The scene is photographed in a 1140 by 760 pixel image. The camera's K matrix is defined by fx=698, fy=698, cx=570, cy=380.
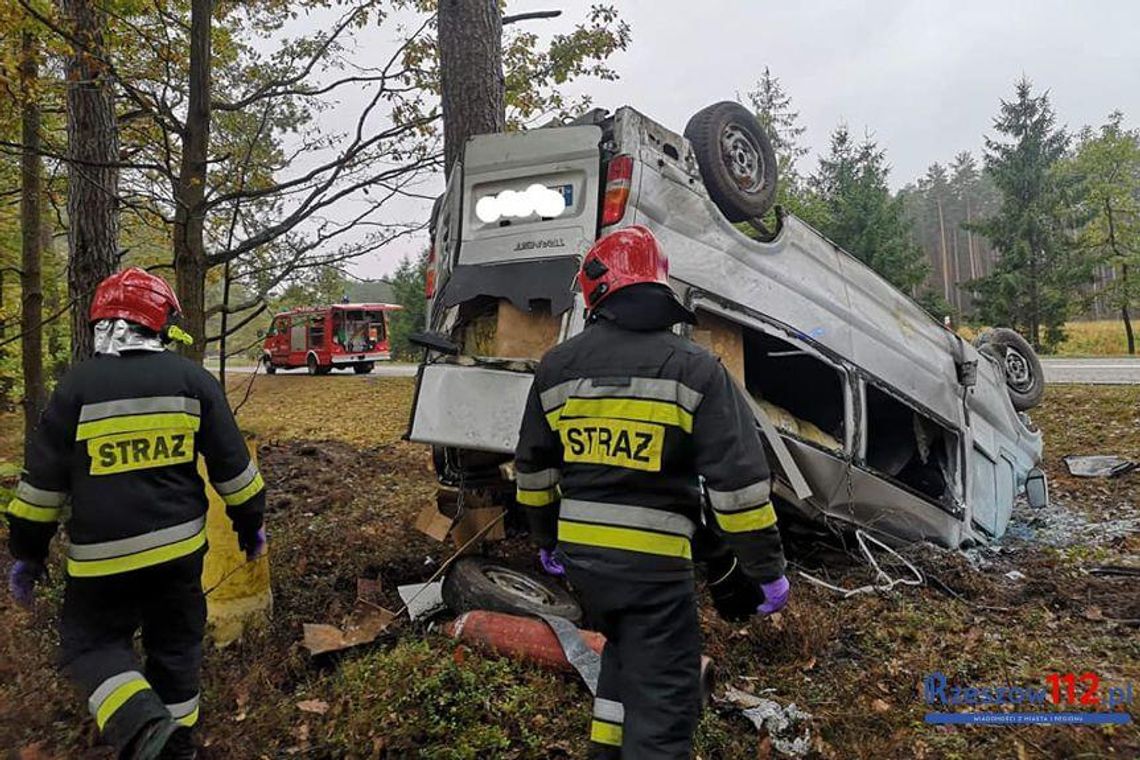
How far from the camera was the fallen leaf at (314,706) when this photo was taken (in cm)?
263

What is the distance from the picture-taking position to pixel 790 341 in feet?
11.6

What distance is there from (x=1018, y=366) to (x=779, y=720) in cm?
421

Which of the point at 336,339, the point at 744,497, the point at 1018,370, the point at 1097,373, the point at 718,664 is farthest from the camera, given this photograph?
the point at 336,339

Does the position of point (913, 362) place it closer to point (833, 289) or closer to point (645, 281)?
point (833, 289)

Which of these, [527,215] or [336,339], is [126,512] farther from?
[336,339]

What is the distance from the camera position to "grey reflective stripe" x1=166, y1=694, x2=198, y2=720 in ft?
8.07

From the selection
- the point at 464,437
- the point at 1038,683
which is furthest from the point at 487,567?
the point at 1038,683

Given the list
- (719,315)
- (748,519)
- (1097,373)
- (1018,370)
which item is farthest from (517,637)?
(1097,373)

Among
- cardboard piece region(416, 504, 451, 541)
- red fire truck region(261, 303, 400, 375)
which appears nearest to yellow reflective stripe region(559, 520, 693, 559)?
cardboard piece region(416, 504, 451, 541)

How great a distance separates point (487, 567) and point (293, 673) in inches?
39.0

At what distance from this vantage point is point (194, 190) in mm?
4059

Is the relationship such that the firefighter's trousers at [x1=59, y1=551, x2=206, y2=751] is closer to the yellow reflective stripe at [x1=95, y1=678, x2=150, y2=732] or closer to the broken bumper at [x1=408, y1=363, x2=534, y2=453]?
the yellow reflective stripe at [x1=95, y1=678, x2=150, y2=732]

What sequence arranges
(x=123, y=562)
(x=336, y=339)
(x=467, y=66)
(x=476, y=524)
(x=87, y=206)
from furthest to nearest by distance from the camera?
(x=336, y=339) → (x=87, y=206) → (x=467, y=66) → (x=476, y=524) → (x=123, y=562)

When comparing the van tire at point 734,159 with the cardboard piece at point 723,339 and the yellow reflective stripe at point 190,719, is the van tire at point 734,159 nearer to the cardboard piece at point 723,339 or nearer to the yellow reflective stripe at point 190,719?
the cardboard piece at point 723,339
